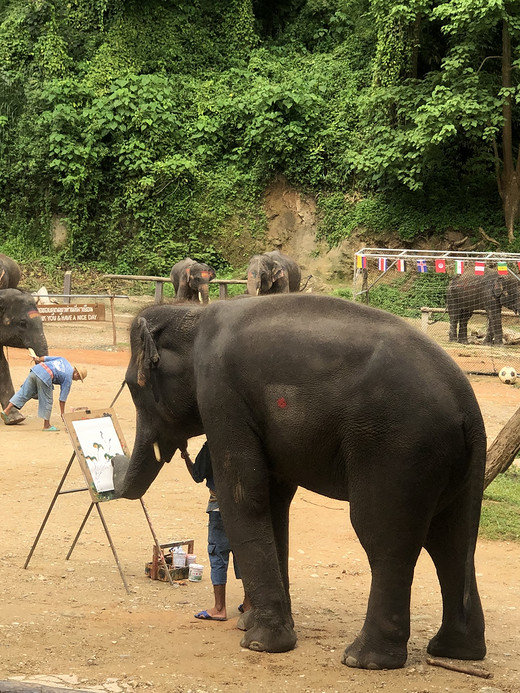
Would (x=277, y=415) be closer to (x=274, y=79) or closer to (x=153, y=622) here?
(x=153, y=622)

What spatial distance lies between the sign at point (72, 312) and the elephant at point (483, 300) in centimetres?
729

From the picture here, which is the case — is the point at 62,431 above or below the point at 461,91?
below

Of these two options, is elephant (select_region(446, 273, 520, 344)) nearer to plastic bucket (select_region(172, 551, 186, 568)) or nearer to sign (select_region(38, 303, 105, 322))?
sign (select_region(38, 303, 105, 322))

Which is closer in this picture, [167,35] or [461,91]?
[461,91]

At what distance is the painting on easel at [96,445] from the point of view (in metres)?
6.64

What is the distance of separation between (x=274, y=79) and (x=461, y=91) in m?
6.05

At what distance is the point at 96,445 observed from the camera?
6.82m

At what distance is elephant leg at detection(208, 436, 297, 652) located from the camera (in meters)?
5.25

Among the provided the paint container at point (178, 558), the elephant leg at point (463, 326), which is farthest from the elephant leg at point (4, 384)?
the elephant leg at point (463, 326)

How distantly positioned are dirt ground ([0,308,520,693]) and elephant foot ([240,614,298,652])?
52mm

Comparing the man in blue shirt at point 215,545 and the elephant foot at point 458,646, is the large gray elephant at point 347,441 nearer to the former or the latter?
the elephant foot at point 458,646

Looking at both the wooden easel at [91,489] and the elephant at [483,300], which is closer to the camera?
the wooden easel at [91,489]

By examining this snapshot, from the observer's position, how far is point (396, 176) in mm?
26094

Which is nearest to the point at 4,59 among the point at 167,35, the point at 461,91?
the point at 167,35
